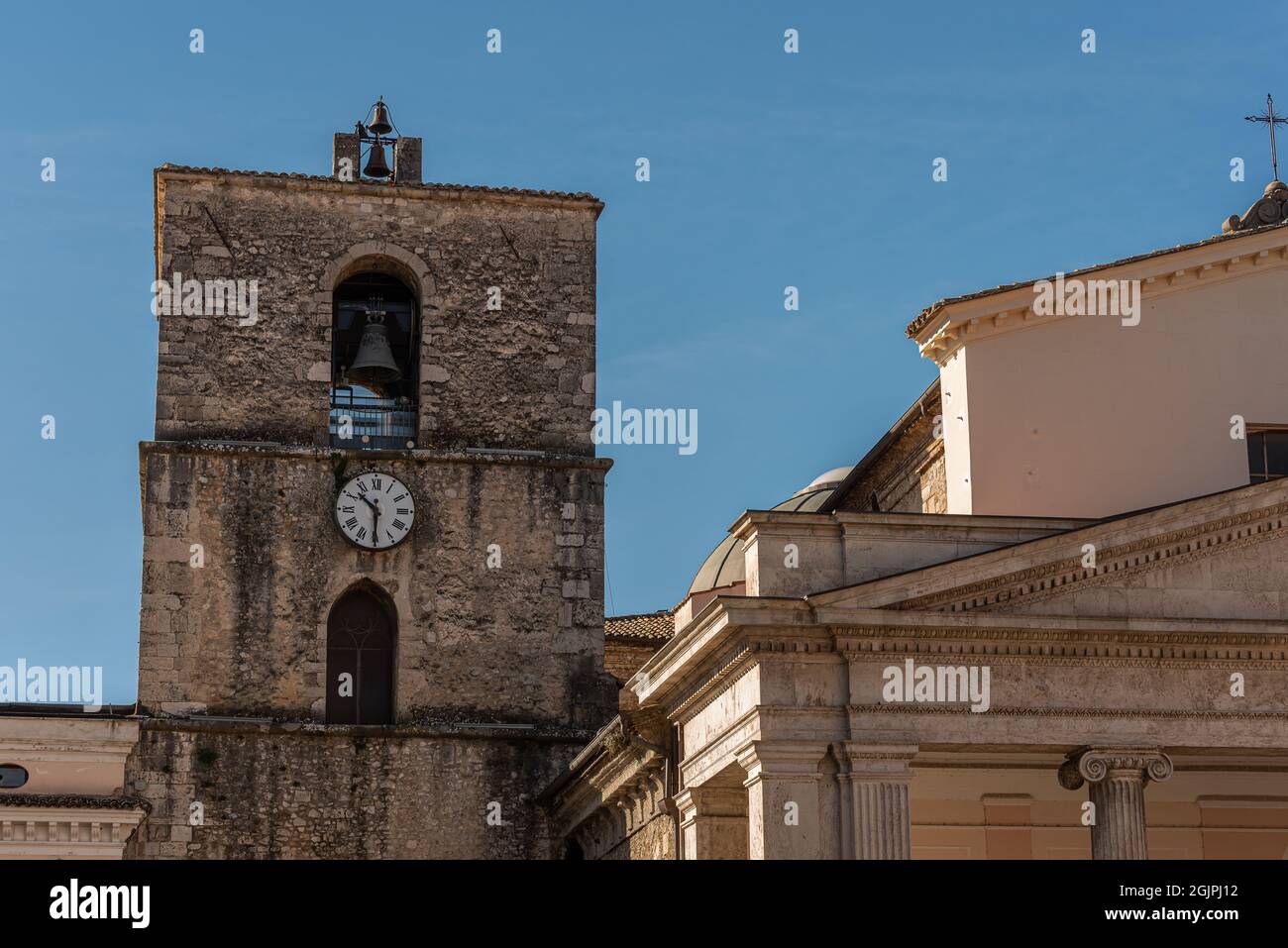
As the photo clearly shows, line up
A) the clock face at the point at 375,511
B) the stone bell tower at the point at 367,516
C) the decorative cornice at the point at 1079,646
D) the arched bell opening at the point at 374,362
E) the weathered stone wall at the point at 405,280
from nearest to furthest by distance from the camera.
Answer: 1. the decorative cornice at the point at 1079,646
2. the stone bell tower at the point at 367,516
3. the clock face at the point at 375,511
4. the weathered stone wall at the point at 405,280
5. the arched bell opening at the point at 374,362

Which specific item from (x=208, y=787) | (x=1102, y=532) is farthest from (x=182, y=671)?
(x=1102, y=532)

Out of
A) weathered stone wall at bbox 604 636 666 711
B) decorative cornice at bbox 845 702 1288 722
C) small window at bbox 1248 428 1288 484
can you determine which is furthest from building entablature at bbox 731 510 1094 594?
weathered stone wall at bbox 604 636 666 711

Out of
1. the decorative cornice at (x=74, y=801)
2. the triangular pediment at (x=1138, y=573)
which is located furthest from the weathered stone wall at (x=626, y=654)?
the triangular pediment at (x=1138, y=573)

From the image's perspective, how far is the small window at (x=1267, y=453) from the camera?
81.7ft

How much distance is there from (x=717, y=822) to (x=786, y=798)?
1.71 m

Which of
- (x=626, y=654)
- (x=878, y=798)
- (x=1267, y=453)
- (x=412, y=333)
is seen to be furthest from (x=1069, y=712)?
(x=626, y=654)

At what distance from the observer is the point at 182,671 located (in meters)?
28.1

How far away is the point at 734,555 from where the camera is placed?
37.1 meters

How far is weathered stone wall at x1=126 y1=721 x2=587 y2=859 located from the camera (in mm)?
27672

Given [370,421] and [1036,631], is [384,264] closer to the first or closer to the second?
[370,421]

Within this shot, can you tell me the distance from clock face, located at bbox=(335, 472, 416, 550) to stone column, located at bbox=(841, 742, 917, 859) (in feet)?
29.0

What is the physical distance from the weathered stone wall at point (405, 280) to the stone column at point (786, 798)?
29.5 feet

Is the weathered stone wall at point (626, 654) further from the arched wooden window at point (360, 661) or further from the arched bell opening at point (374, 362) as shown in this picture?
the arched wooden window at point (360, 661)
